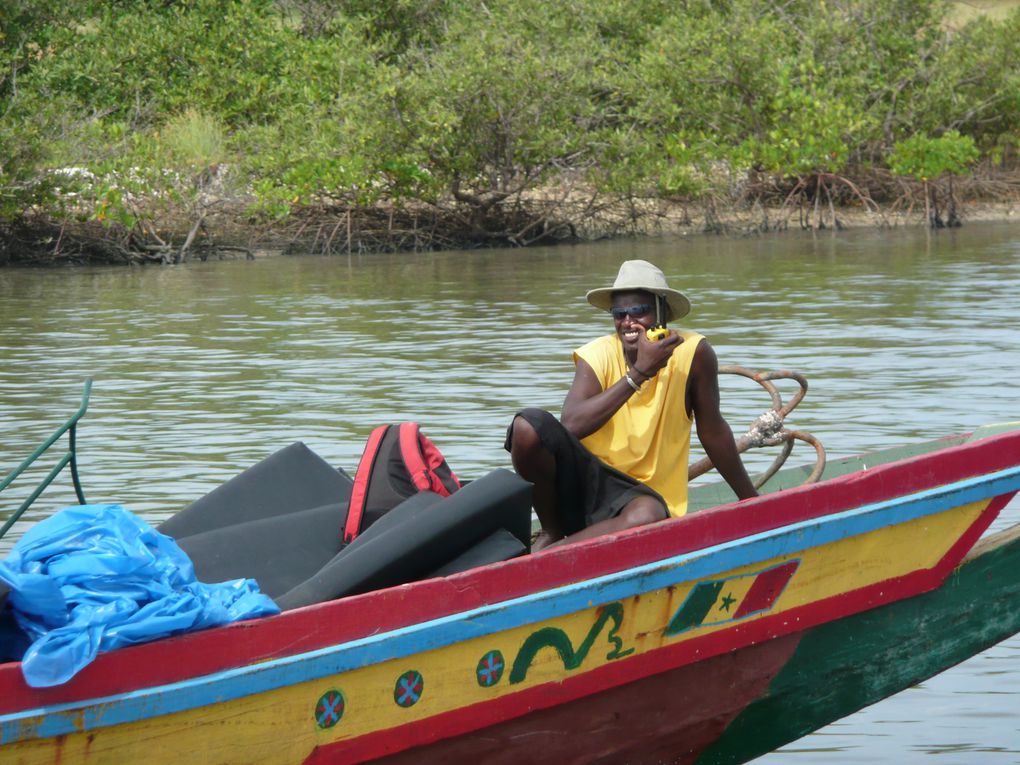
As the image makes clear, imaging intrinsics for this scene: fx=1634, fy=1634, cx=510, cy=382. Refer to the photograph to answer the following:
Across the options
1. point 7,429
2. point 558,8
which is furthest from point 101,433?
point 558,8

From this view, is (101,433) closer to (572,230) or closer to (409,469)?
(409,469)

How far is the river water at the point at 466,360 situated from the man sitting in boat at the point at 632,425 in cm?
85

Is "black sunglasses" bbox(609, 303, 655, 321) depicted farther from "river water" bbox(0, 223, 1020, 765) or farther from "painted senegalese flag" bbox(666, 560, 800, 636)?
"river water" bbox(0, 223, 1020, 765)

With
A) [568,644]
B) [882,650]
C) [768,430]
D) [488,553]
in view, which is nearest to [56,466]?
[488,553]

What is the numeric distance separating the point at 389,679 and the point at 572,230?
21.8 meters

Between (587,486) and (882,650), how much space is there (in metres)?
1.03

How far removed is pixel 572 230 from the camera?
82.6 feet

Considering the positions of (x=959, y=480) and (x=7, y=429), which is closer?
(x=959, y=480)

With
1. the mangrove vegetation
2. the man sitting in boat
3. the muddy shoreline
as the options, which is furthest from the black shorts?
the muddy shoreline

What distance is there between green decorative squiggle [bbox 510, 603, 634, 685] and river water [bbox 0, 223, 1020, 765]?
85cm

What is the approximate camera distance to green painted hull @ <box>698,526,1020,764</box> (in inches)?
183

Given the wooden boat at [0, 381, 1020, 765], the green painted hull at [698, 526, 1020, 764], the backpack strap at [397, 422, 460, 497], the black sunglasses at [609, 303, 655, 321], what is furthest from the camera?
the black sunglasses at [609, 303, 655, 321]

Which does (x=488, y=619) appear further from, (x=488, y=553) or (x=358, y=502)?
(x=358, y=502)

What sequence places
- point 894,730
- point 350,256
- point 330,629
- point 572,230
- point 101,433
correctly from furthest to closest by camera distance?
1. point 572,230
2. point 350,256
3. point 101,433
4. point 894,730
5. point 330,629
